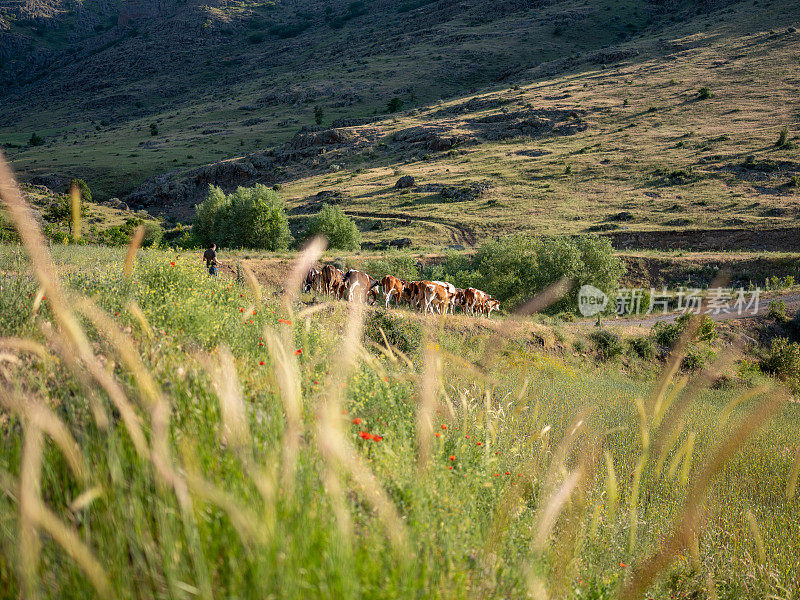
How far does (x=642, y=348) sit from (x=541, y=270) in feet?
28.8

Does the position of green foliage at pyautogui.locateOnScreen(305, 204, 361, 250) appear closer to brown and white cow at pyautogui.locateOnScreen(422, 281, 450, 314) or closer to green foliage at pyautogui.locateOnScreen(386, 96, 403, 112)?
brown and white cow at pyautogui.locateOnScreen(422, 281, 450, 314)

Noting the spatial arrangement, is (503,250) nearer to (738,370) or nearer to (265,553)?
(738,370)

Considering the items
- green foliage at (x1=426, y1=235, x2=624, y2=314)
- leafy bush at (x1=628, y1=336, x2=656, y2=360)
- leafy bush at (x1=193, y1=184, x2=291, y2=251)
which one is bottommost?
leafy bush at (x1=628, y1=336, x2=656, y2=360)

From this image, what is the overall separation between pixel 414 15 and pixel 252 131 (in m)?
104

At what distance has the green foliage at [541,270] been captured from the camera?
92.7 feet

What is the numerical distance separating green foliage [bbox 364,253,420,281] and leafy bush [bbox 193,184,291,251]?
13255 mm

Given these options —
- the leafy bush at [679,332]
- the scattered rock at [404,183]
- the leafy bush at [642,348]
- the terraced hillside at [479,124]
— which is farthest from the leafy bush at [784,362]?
the scattered rock at [404,183]

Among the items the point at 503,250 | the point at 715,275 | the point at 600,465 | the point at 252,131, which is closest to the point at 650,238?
the point at 715,275

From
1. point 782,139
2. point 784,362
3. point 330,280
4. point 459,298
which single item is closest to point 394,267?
point 459,298

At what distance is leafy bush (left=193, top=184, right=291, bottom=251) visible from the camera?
136 feet

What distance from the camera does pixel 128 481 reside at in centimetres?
237

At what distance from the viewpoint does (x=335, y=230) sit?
43.4 metres

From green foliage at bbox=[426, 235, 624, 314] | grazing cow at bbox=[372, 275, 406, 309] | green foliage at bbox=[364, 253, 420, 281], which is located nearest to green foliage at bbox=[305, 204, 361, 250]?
green foliage at bbox=[364, 253, 420, 281]

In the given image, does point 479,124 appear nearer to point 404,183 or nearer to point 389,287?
point 404,183
